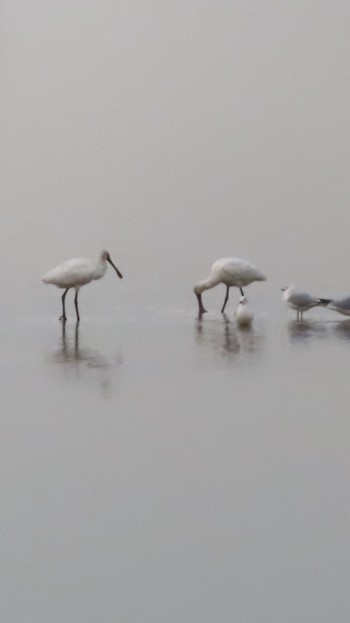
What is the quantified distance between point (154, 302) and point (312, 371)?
417 cm

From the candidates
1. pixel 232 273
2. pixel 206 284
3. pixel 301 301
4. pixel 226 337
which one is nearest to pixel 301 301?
pixel 301 301

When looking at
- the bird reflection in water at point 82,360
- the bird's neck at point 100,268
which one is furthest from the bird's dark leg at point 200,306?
the bird reflection in water at point 82,360

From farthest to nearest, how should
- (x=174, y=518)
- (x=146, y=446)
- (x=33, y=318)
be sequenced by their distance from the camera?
1. (x=33, y=318)
2. (x=146, y=446)
3. (x=174, y=518)

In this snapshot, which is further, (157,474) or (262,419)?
(262,419)

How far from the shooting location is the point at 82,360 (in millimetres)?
7031

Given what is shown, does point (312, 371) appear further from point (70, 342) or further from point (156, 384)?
point (70, 342)

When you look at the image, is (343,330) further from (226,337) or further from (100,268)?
(100,268)

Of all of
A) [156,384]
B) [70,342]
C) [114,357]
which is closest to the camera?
[156,384]

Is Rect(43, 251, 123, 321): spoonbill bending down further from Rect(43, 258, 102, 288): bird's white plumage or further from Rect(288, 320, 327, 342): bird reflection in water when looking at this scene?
Rect(288, 320, 327, 342): bird reflection in water

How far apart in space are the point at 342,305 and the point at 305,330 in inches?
27.7

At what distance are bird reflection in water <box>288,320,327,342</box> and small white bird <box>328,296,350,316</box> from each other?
0.20 m

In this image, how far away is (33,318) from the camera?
9.37m

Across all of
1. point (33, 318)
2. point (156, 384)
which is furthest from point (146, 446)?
point (33, 318)

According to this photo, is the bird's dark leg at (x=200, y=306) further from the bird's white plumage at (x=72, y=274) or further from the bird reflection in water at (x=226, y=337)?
the bird's white plumage at (x=72, y=274)
